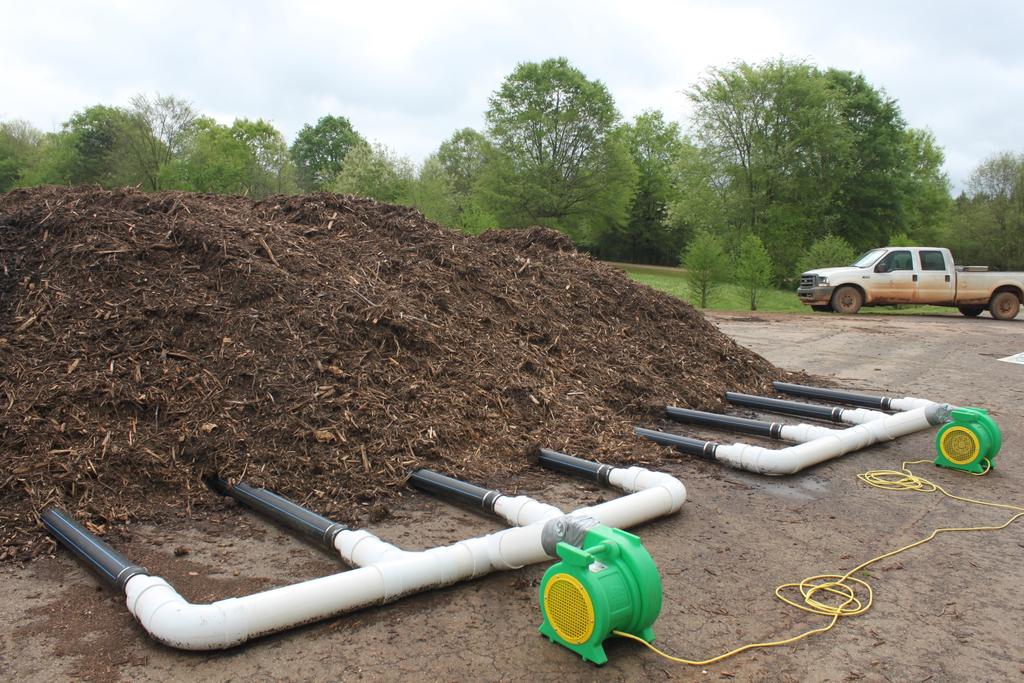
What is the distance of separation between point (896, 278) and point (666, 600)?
752 inches

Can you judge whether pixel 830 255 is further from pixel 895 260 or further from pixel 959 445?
pixel 959 445

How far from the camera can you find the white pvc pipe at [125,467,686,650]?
263cm

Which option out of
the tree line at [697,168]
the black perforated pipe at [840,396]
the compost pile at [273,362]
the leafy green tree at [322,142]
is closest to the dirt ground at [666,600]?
the compost pile at [273,362]

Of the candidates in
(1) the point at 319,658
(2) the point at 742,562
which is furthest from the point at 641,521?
(1) the point at 319,658

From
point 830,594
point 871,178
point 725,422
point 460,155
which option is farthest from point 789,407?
point 460,155

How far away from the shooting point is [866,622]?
9.95 ft

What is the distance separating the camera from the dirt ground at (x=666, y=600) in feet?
8.62

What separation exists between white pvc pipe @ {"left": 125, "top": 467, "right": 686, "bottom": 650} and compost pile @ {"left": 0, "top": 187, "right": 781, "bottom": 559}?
94cm

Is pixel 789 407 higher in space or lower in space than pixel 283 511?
lower

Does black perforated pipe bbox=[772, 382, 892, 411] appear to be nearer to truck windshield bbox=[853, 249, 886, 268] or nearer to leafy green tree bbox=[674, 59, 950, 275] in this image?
truck windshield bbox=[853, 249, 886, 268]

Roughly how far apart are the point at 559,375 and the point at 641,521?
248 centimetres

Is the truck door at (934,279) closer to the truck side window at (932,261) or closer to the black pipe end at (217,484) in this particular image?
the truck side window at (932,261)

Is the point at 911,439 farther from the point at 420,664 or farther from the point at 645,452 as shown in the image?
the point at 420,664

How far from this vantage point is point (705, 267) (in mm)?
22062
